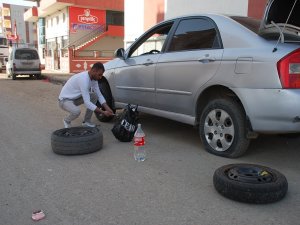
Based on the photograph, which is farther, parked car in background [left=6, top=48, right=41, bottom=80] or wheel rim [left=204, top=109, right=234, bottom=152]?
parked car in background [left=6, top=48, right=41, bottom=80]

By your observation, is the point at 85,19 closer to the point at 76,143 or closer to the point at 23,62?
the point at 23,62

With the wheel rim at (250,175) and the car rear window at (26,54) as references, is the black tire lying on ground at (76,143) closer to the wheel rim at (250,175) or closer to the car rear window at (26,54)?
the wheel rim at (250,175)

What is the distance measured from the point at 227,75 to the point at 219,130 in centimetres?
72

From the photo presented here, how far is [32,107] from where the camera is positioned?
9.11 metres

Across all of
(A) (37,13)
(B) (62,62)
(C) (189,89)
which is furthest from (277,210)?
(A) (37,13)

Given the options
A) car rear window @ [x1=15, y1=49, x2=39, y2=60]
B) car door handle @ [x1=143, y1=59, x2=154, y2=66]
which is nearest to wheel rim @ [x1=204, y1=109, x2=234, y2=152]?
car door handle @ [x1=143, y1=59, x2=154, y2=66]

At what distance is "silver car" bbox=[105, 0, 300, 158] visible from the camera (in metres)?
3.75

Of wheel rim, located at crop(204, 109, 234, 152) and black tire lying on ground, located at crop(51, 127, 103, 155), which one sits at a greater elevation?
wheel rim, located at crop(204, 109, 234, 152)

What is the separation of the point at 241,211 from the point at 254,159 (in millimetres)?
1508

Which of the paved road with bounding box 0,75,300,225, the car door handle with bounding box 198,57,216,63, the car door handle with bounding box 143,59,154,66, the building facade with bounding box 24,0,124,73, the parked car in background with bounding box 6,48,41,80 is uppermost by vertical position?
the building facade with bounding box 24,0,124,73

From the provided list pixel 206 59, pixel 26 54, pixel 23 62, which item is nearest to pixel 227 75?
pixel 206 59

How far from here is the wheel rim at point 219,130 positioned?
170 inches

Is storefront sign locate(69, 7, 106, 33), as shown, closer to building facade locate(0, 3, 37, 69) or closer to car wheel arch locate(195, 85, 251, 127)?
car wheel arch locate(195, 85, 251, 127)

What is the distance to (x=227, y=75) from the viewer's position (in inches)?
165
